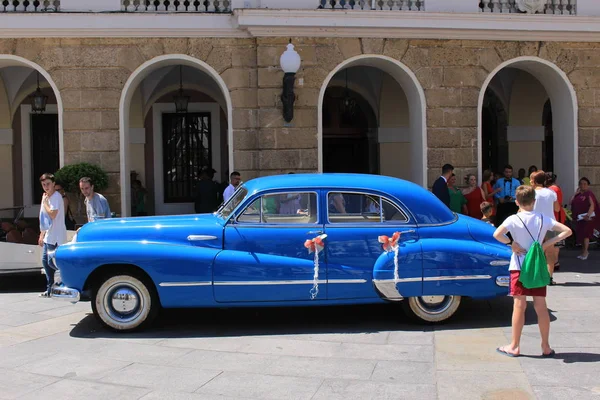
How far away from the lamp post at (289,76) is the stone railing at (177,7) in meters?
1.44

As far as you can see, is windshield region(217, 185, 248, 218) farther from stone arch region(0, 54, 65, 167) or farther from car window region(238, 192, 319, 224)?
stone arch region(0, 54, 65, 167)

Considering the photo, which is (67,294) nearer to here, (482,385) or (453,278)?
(453,278)

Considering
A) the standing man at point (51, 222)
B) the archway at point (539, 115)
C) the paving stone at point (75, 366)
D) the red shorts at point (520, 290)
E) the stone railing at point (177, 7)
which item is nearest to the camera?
the paving stone at point (75, 366)

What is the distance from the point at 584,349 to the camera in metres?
6.15

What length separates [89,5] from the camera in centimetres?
1195

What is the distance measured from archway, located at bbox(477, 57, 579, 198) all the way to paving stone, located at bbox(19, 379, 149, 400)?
903 cm

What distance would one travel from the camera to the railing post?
11.9m

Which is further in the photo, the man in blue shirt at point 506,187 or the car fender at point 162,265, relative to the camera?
the man in blue shirt at point 506,187

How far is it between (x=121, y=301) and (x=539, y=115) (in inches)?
485

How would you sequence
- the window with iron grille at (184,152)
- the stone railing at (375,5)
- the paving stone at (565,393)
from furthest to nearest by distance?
the window with iron grille at (184,152)
the stone railing at (375,5)
the paving stone at (565,393)

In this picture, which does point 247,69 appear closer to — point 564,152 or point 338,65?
point 338,65

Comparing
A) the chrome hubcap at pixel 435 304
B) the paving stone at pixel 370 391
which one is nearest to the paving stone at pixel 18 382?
the paving stone at pixel 370 391

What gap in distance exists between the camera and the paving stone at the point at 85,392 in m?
5.01

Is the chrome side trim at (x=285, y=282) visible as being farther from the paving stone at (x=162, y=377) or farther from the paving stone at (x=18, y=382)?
the paving stone at (x=18, y=382)
